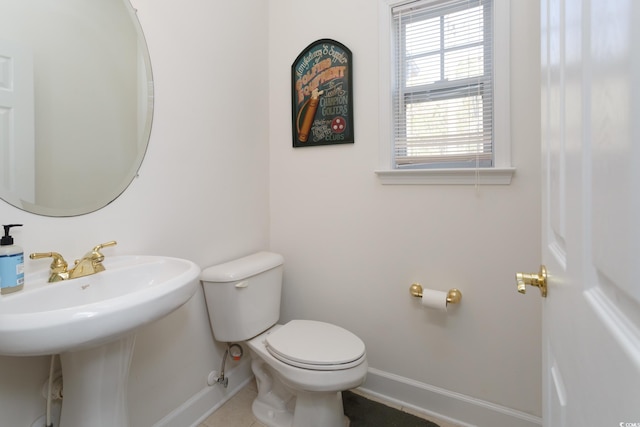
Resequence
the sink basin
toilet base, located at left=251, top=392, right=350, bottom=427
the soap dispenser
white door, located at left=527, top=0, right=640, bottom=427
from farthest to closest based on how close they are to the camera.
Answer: toilet base, located at left=251, top=392, right=350, bottom=427, the soap dispenser, the sink basin, white door, located at left=527, top=0, right=640, bottom=427

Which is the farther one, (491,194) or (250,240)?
(250,240)

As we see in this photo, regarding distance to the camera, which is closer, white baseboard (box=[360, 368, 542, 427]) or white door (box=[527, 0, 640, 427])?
white door (box=[527, 0, 640, 427])

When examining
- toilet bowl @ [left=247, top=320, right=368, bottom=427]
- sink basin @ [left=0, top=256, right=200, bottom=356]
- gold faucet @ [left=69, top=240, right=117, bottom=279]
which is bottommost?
toilet bowl @ [left=247, top=320, right=368, bottom=427]

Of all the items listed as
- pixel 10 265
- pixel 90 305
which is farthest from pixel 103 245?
pixel 90 305

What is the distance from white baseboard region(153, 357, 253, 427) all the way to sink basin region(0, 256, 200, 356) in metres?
0.74

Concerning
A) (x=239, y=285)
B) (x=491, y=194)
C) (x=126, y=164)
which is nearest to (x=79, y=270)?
(x=126, y=164)

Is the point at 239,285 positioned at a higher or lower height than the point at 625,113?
lower

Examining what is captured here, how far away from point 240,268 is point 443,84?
1348 millimetres

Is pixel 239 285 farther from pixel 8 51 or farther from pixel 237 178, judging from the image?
pixel 8 51

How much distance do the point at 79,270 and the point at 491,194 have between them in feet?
5.33

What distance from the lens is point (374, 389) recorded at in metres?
1.72

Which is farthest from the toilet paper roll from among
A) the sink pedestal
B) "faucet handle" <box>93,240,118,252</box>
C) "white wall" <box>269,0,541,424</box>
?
"faucet handle" <box>93,240,118,252</box>

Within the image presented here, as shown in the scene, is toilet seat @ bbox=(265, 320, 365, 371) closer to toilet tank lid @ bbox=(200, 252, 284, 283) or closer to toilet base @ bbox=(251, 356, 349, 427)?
toilet base @ bbox=(251, 356, 349, 427)

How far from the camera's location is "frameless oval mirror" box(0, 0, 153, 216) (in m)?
Answer: 0.97
